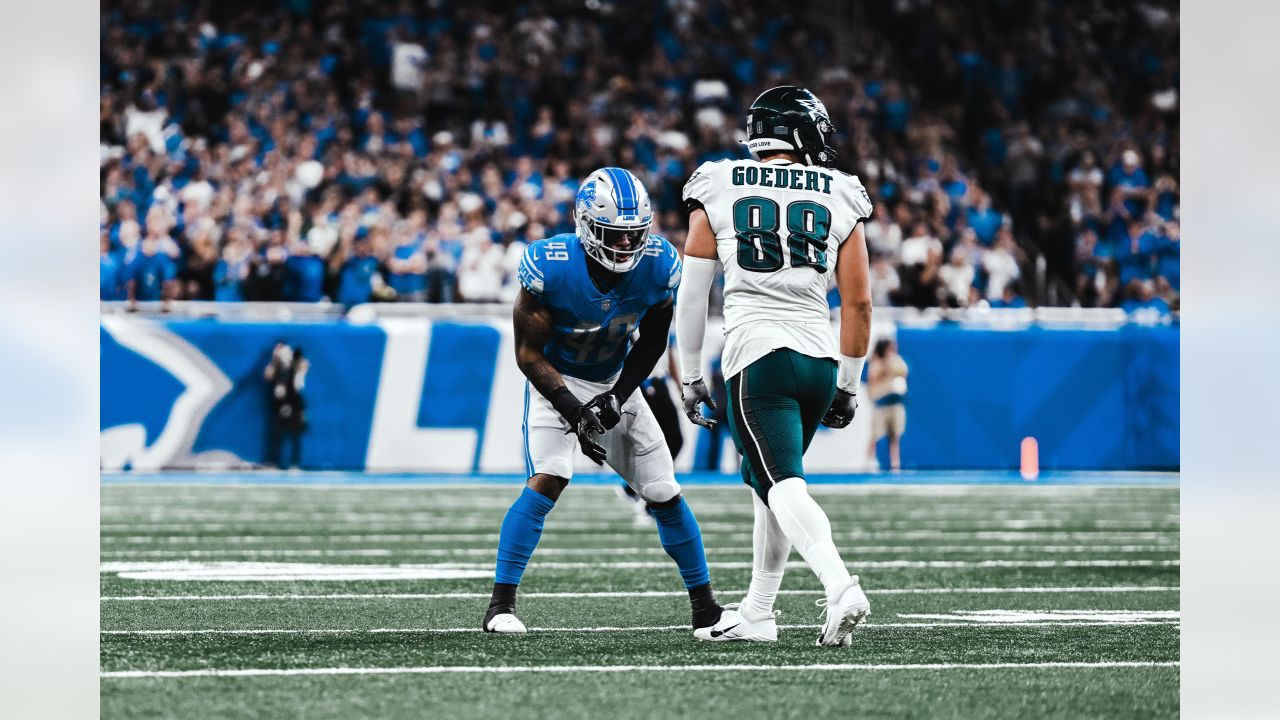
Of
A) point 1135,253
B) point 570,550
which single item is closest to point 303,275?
point 570,550

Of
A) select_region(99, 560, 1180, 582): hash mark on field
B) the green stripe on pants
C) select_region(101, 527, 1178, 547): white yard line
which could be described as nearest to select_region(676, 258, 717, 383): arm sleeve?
the green stripe on pants

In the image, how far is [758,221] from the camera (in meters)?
4.82

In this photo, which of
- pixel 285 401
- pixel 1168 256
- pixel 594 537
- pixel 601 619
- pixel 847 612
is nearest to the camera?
pixel 847 612

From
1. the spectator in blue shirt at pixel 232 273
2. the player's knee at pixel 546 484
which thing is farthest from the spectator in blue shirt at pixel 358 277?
the player's knee at pixel 546 484

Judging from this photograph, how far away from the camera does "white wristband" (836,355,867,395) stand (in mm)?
4879

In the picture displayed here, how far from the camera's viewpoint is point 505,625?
522cm

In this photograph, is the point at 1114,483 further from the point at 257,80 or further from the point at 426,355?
the point at 257,80

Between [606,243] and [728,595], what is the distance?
1.94 metres

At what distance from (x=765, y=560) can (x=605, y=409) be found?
65cm

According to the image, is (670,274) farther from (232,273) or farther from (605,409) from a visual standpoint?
(232,273)

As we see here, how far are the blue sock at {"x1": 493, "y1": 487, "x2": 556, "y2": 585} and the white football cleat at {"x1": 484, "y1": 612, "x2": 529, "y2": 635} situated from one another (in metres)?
0.11

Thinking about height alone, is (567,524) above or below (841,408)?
below

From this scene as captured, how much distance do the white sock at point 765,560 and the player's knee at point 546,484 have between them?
2.20ft

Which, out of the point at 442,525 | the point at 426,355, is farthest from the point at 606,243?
the point at 426,355
